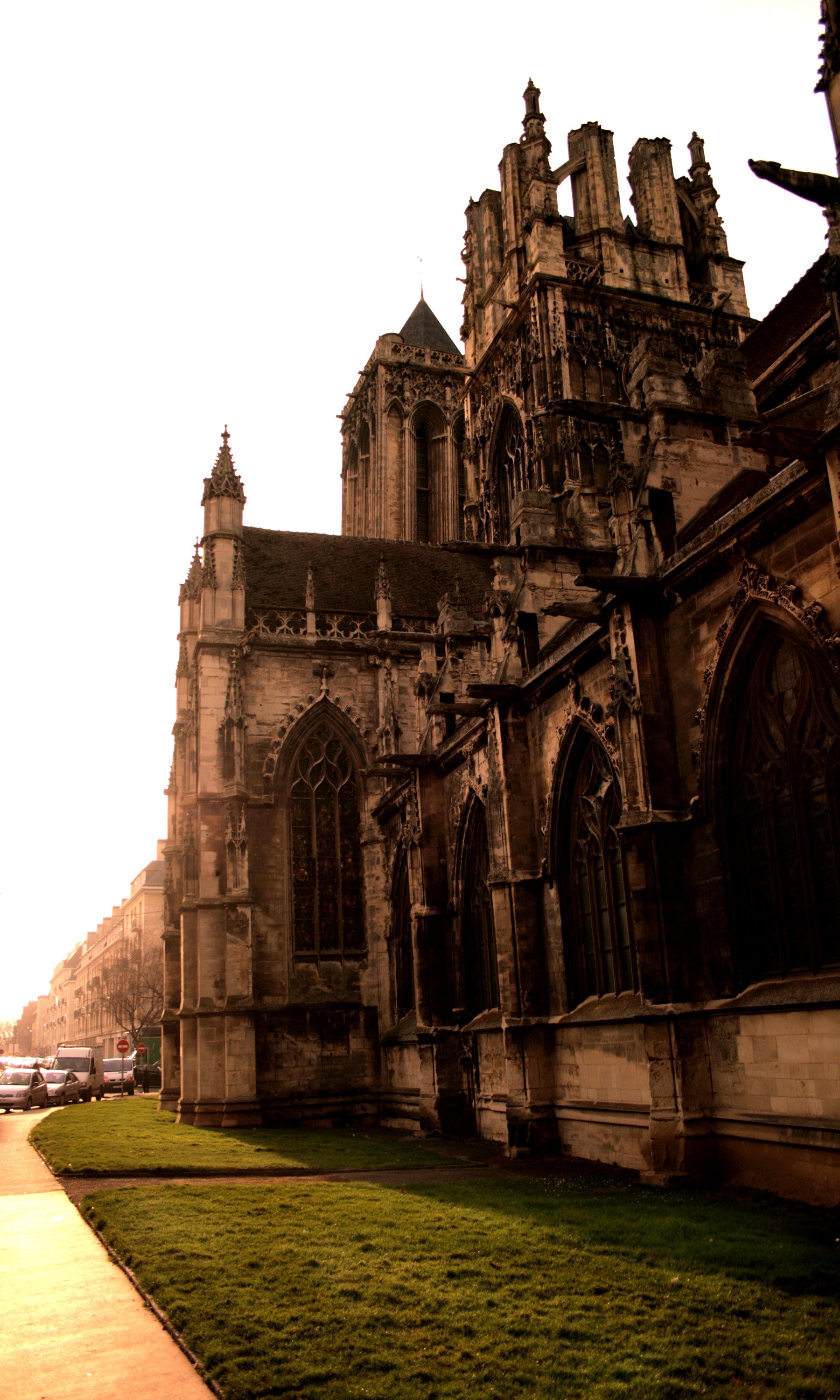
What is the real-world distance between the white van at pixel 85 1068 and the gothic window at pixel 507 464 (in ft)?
79.9

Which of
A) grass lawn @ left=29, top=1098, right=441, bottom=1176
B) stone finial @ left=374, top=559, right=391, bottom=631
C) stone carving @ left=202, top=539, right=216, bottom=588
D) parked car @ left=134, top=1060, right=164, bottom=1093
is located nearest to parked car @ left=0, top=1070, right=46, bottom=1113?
parked car @ left=134, top=1060, right=164, bottom=1093

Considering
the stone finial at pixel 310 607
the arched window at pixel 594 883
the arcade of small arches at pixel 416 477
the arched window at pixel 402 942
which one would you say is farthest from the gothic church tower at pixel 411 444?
the arched window at pixel 594 883

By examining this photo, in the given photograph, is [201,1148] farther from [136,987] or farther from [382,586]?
[136,987]

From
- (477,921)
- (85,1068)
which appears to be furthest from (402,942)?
(85,1068)

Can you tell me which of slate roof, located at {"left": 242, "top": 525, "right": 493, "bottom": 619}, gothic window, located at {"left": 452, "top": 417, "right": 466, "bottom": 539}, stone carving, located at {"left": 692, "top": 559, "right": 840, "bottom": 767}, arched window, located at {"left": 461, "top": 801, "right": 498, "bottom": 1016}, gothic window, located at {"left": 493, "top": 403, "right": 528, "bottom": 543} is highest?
gothic window, located at {"left": 452, "top": 417, "right": 466, "bottom": 539}

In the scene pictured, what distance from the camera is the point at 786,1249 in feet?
24.5

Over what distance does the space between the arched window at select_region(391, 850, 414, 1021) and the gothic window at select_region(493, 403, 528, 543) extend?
12800 mm

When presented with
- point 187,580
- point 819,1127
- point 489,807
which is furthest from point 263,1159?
point 187,580

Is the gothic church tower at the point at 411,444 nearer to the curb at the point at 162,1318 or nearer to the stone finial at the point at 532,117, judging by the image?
the stone finial at the point at 532,117

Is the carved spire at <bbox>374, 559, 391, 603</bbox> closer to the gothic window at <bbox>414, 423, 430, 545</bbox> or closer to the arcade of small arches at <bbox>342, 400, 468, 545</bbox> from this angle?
the arcade of small arches at <bbox>342, 400, 468, 545</bbox>

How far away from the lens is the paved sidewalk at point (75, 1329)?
545cm

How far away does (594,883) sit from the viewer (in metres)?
14.1

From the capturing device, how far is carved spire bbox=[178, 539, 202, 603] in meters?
29.4

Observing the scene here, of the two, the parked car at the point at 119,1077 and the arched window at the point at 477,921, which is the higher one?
the arched window at the point at 477,921
